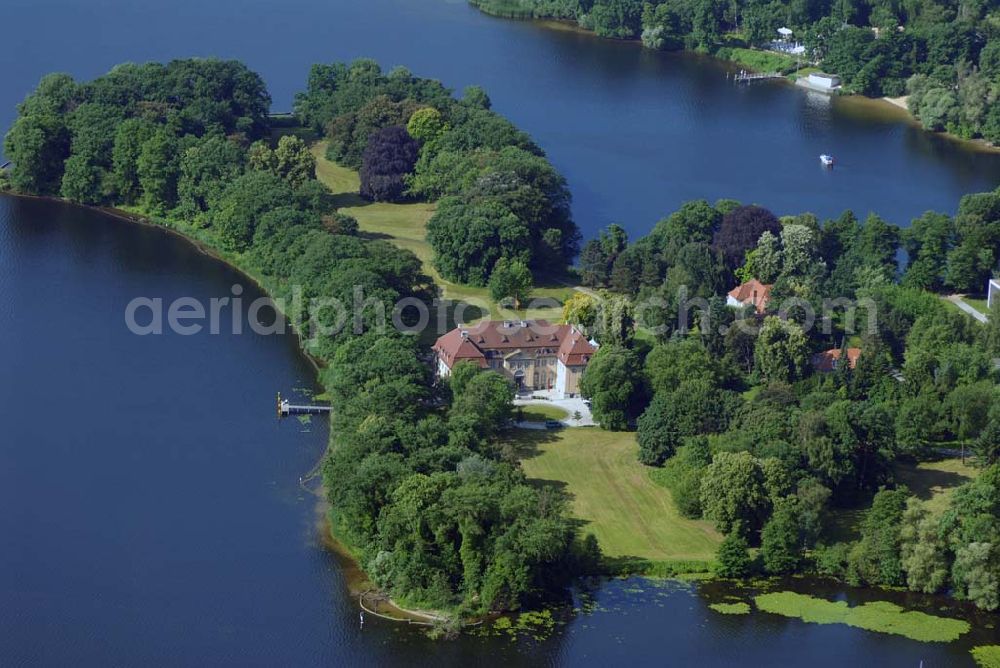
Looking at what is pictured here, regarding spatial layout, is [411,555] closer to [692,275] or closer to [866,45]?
[692,275]

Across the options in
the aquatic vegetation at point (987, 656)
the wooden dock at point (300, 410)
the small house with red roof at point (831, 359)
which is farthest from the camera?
the small house with red roof at point (831, 359)

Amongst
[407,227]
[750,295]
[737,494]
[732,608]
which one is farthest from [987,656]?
[407,227]

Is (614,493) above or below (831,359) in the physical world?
below

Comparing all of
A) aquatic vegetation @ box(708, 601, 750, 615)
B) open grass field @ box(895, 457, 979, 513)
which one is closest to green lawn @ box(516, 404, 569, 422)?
open grass field @ box(895, 457, 979, 513)

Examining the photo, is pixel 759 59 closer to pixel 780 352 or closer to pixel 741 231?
pixel 741 231

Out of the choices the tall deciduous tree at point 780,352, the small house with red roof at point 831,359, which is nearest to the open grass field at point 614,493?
the tall deciduous tree at point 780,352

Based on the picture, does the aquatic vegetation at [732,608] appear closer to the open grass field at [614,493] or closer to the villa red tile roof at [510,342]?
the open grass field at [614,493]
